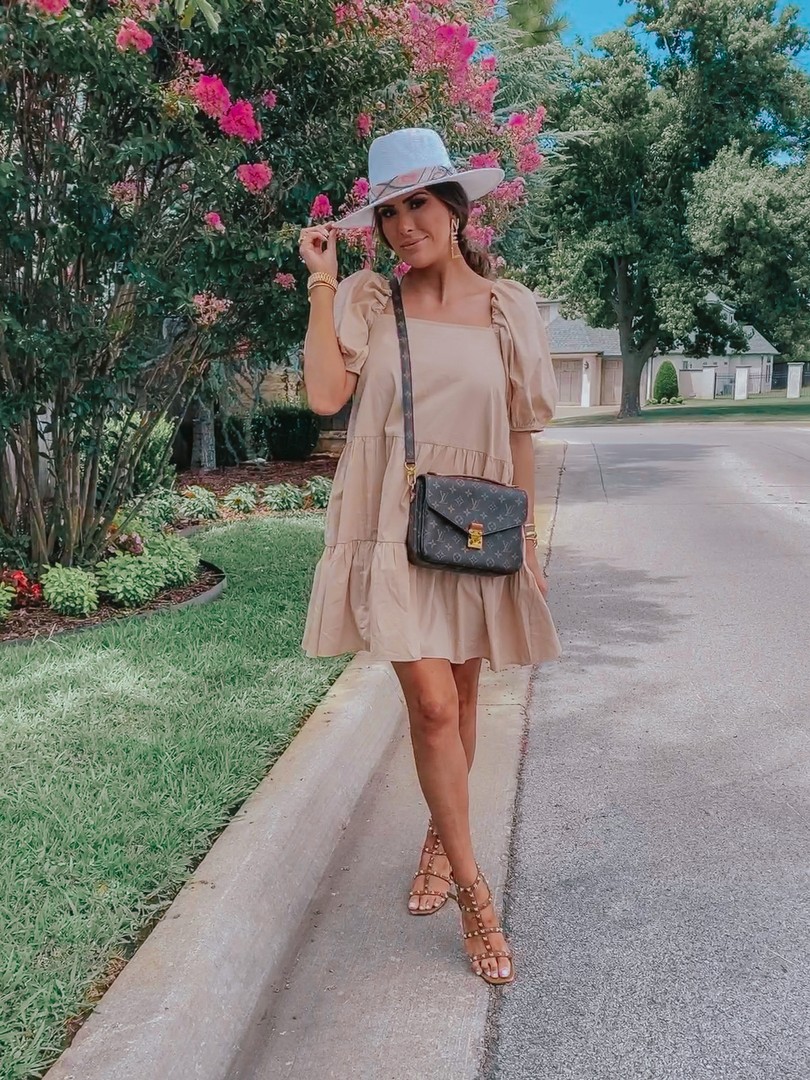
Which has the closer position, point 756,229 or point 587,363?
point 756,229

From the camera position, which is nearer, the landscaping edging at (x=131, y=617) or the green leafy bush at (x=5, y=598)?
the landscaping edging at (x=131, y=617)

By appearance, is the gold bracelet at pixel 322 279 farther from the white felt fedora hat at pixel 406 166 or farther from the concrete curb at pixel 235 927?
the concrete curb at pixel 235 927

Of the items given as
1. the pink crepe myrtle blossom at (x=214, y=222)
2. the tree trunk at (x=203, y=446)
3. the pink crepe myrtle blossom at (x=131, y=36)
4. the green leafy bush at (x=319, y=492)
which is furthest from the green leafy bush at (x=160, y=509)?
the tree trunk at (x=203, y=446)

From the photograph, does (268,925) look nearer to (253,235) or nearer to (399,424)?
(399,424)

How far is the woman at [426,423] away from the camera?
92.3 inches

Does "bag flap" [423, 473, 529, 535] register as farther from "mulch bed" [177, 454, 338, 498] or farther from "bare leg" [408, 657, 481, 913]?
"mulch bed" [177, 454, 338, 498]

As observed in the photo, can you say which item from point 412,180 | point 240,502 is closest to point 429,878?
point 412,180

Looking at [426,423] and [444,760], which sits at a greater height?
[426,423]

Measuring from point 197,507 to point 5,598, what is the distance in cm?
438

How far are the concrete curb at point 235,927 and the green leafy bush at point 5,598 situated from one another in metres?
2.23

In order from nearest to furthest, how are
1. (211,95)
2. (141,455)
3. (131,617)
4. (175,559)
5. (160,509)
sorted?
1. (211,95)
2. (131,617)
3. (175,559)
4. (141,455)
5. (160,509)

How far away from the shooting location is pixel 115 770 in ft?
10.1

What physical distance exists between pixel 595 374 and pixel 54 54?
49700 mm

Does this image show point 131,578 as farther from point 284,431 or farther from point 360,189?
point 284,431
